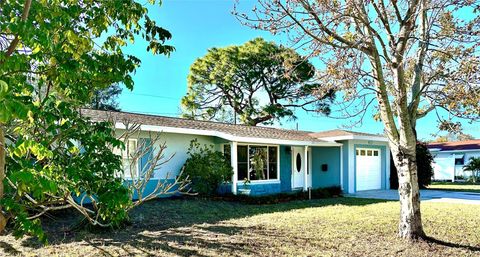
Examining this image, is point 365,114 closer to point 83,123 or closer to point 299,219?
point 299,219

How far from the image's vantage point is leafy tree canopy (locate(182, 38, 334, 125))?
3084 centimetres

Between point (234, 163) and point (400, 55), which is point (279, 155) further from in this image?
point (400, 55)

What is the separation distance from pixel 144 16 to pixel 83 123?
61.2 inches

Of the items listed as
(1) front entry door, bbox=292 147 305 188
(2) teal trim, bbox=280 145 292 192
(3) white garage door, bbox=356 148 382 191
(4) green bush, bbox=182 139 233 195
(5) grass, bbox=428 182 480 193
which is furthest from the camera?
(5) grass, bbox=428 182 480 193

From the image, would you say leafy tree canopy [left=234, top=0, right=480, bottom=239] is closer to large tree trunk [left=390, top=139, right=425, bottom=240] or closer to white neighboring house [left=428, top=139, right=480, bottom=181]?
large tree trunk [left=390, top=139, right=425, bottom=240]

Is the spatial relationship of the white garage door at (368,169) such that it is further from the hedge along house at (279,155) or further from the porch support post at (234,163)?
the porch support post at (234,163)

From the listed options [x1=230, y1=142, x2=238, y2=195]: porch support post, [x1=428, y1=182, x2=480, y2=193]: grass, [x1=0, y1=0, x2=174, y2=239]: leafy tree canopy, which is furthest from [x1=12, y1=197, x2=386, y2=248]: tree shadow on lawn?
[x1=428, y1=182, x2=480, y2=193]: grass

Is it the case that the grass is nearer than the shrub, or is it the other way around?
the grass

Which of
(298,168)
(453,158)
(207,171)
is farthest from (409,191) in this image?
(453,158)

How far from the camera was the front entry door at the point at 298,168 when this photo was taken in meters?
19.0

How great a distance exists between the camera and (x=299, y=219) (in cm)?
1027

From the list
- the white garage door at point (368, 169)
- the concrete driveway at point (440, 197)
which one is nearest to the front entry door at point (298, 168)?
the concrete driveway at point (440, 197)

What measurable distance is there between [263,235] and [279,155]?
10117mm

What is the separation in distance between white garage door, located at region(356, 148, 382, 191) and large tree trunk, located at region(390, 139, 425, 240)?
12.0m
